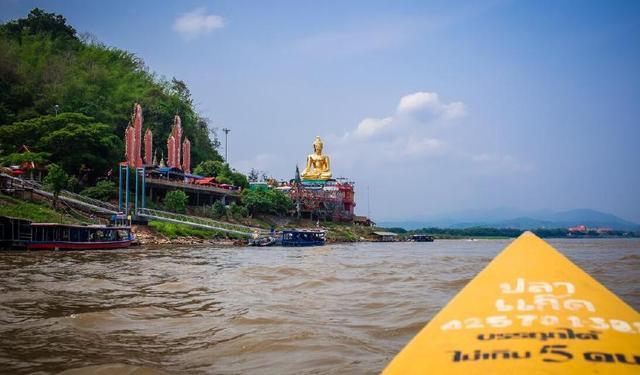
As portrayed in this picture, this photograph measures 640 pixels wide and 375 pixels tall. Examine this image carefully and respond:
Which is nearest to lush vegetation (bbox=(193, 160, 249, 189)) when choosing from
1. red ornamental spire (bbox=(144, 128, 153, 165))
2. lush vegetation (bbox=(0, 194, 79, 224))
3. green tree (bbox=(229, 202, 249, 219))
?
green tree (bbox=(229, 202, 249, 219))

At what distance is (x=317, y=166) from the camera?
60.0 metres

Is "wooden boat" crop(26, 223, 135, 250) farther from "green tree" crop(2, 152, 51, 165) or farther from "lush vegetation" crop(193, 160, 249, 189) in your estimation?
"lush vegetation" crop(193, 160, 249, 189)

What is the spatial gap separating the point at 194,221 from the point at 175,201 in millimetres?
2147

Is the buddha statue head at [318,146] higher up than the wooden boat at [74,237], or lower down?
higher up

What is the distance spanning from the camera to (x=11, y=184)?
2764 centimetres

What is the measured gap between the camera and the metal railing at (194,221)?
3215 centimetres

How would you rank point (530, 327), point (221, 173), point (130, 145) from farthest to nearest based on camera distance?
point (221, 173), point (130, 145), point (530, 327)

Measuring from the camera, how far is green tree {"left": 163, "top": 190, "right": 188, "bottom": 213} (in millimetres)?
35812

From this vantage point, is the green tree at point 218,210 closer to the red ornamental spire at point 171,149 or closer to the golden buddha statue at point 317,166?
the red ornamental spire at point 171,149

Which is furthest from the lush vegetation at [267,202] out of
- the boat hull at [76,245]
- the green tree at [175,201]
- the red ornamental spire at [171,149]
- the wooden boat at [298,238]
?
the boat hull at [76,245]

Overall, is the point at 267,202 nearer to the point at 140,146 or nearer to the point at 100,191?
the point at 140,146

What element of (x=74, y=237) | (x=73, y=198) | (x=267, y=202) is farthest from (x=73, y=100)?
(x=74, y=237)

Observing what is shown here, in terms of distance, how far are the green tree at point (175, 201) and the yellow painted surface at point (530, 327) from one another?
3560 centimetres

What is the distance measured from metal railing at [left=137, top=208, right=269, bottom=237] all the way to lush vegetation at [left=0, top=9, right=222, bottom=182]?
5533mm
